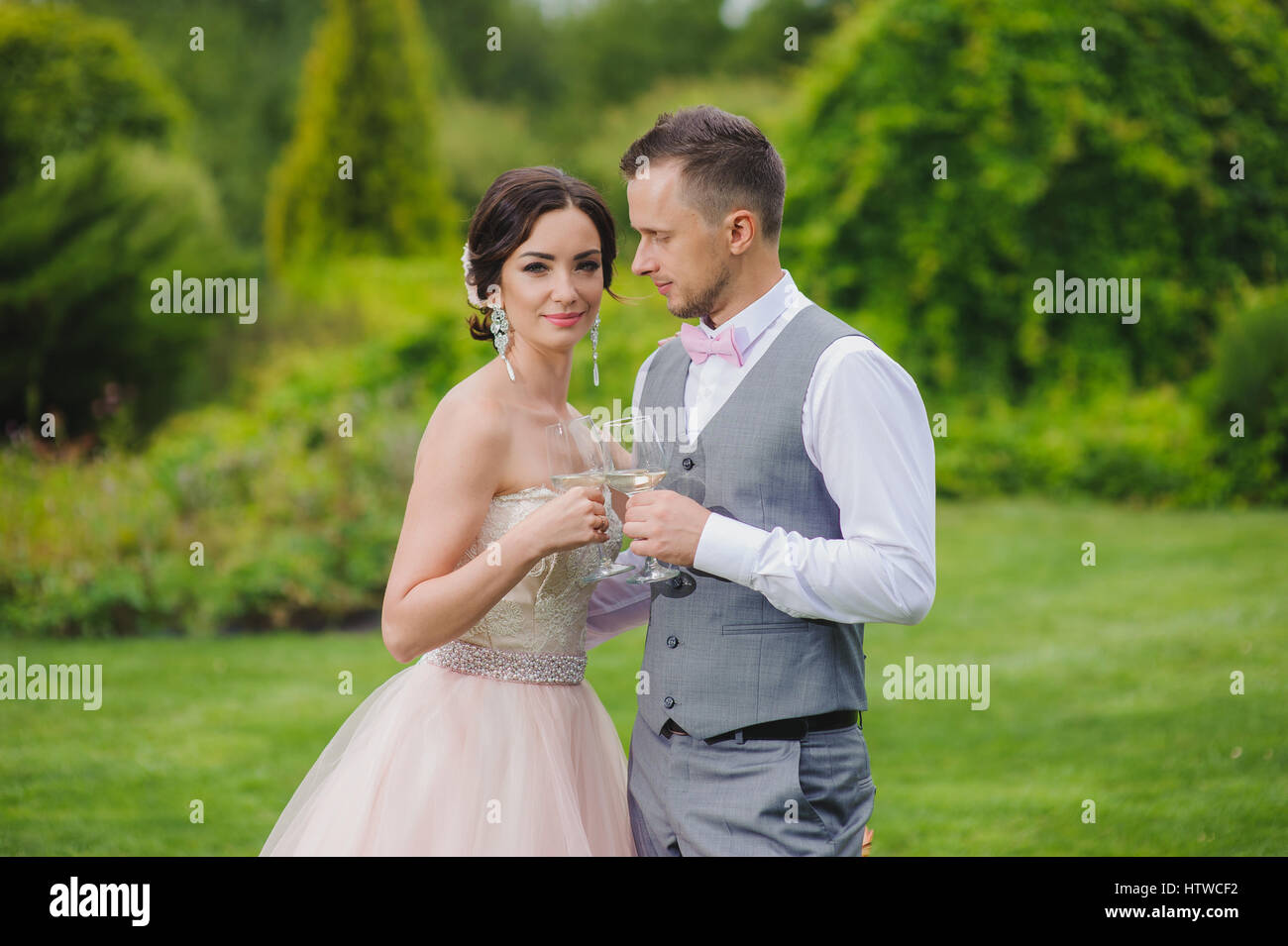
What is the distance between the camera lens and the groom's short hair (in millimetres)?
2617

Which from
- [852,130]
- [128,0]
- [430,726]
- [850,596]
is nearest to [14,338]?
[852,130]

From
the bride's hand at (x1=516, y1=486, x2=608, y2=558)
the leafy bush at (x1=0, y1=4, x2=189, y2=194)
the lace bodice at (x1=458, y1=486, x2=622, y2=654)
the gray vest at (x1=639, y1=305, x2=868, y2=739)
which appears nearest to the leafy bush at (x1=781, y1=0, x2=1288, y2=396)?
the leafy bush at (x1=0, y1=4, x2=189, y2=194)

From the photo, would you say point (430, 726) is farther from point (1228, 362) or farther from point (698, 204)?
point (1228, 362)

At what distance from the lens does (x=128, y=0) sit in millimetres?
28109

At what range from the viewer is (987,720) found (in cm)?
644

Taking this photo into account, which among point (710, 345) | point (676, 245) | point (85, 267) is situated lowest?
point (710, 345)

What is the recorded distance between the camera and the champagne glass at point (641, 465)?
252cm

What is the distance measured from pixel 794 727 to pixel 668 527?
52cm

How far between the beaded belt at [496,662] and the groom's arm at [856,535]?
0.77 m

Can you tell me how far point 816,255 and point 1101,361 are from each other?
299 centimetres

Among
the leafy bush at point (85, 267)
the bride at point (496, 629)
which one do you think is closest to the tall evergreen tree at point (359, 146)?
the leafy bush at point (85, 267)

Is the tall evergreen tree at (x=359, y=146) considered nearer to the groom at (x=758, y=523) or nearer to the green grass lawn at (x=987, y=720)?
the green grass lawn at (x=987, y=720)

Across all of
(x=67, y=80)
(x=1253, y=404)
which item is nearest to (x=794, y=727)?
(x=1253, y=404)

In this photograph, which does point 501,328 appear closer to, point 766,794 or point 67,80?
point 766,794
